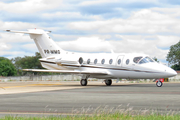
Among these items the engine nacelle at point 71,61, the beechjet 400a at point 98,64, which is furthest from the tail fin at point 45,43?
the engine nacelle at point 71,61

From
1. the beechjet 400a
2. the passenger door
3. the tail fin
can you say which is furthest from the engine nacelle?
the passenger door

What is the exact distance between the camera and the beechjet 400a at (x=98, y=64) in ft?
101

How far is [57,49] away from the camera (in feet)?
127

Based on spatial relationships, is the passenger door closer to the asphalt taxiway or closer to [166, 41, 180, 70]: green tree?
the asphalt taxiway

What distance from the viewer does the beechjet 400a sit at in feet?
101

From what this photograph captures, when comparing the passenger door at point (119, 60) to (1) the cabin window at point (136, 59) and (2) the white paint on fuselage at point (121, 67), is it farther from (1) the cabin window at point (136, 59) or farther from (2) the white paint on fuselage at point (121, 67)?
(1) the cabin window at point (136, 59)

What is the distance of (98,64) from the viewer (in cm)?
3419

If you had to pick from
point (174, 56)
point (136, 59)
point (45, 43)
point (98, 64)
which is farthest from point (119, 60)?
point (174, 56)

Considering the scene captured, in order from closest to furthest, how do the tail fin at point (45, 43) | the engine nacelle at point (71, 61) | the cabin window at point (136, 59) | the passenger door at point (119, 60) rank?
the cabin window at point (136, 59)
the passenger door at point (119, 60)
the engine nacelle at point (71, 61)
the tail fin at point (45, 43)

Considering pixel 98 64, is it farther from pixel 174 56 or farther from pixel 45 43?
pixel 174 56

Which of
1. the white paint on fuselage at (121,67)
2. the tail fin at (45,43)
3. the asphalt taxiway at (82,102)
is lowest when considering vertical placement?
the asphalt taxiway at (82,102)

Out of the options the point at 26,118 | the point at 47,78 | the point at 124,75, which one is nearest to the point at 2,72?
the point at 47,78

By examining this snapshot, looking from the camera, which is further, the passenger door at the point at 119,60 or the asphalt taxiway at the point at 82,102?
the passenger door at the point at 119,60

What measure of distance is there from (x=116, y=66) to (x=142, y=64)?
9.61ft
